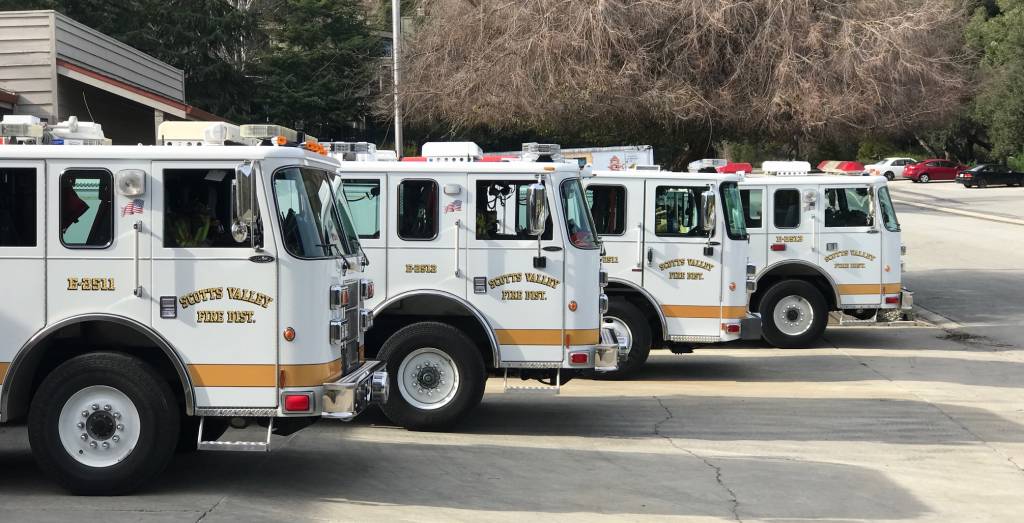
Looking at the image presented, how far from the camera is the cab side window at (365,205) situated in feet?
36.5

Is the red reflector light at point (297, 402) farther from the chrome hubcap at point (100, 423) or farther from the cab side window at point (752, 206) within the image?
the cab side window at point (752, 206)

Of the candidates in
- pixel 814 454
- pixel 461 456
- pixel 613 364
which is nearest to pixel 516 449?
pixel 461 456

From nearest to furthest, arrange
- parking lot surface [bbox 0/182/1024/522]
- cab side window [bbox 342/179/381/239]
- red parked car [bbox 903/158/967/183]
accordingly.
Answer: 1. parking lot surface [bbox 0/182/1024/522]
2. cab side window [bbox 342/179/381/239]
3. red parked car [bbox 903/158/967/183]

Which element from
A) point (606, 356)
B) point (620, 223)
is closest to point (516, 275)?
point (606, 356)

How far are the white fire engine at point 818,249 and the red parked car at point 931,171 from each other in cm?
5019

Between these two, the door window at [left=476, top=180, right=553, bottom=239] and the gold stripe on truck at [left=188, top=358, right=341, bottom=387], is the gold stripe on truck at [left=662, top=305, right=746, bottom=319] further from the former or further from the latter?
the gold stripe on truck at [left=188, top=358, right=341, bottom=387]

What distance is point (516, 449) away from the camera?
32.9ft

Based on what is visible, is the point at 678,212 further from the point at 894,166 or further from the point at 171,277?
the point at 894,166

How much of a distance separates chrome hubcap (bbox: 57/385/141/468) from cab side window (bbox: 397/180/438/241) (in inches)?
150

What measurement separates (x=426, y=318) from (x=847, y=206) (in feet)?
29.5

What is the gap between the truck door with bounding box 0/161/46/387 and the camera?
7867mm

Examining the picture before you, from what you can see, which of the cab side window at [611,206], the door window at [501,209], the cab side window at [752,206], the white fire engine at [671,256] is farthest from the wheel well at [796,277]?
the door window at [501,209]

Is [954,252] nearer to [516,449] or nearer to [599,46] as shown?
[599,46]

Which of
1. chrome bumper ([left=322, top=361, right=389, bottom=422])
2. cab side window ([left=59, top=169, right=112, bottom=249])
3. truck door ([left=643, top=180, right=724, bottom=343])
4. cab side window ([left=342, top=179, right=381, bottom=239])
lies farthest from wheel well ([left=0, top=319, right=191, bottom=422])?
truck door ([left=643, top=180, right=724, bottom=343])
